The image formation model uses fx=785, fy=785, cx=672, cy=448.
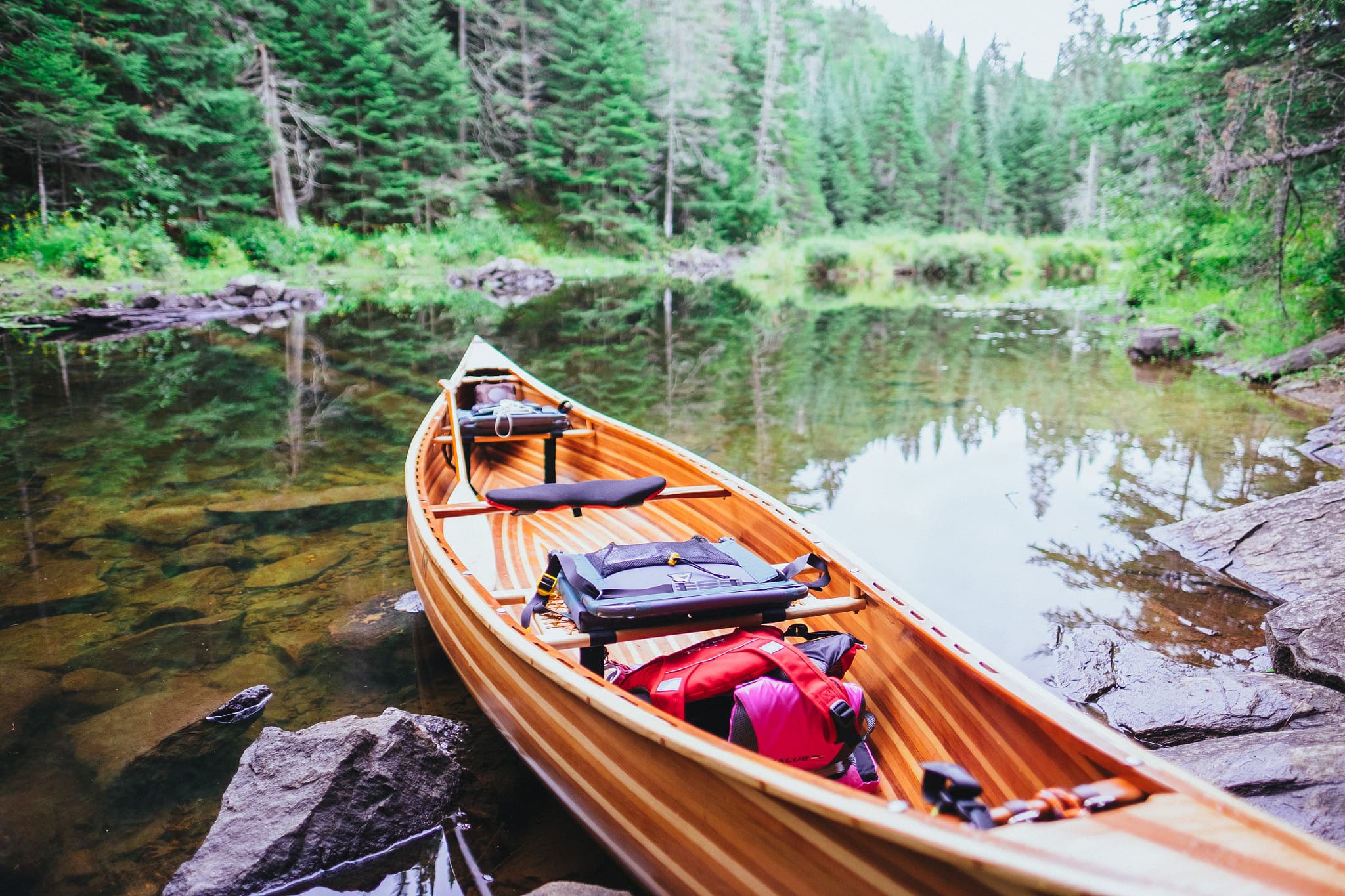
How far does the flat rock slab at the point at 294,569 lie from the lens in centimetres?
438

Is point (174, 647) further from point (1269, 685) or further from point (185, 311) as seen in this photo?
point (185, 311)

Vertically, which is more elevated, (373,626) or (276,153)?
(276,153)

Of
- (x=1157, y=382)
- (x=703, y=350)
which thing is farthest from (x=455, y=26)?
(x=1157, y=382)

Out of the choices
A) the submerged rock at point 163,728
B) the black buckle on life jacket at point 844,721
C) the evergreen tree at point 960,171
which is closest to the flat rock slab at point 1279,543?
the black buckle on life jacket at point 844,721

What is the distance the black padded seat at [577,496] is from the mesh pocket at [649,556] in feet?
2.29

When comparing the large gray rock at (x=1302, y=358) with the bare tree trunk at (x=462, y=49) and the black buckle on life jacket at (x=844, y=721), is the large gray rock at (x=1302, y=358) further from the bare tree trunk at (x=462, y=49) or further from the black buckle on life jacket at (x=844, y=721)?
the bare tree trunk at (x=462, y=49)

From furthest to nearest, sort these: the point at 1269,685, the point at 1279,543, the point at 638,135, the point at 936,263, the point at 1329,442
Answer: the point at 936,263 → the point at 638,135 → the point at 1329,442 → the point at 1279,543 → the point at 1269,685

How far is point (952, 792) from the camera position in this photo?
4.82 feet

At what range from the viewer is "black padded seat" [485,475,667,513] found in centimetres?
349

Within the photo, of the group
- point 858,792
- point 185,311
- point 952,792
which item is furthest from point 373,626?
point 185,311

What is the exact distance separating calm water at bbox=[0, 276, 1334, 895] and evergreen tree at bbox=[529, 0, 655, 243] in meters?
19.1

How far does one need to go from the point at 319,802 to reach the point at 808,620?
179cm

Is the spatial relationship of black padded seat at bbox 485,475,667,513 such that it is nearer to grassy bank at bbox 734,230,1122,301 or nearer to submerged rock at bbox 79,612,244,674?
submerged rock at bbox 79,612,244,674

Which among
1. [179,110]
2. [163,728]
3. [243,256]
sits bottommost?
[163,728]
